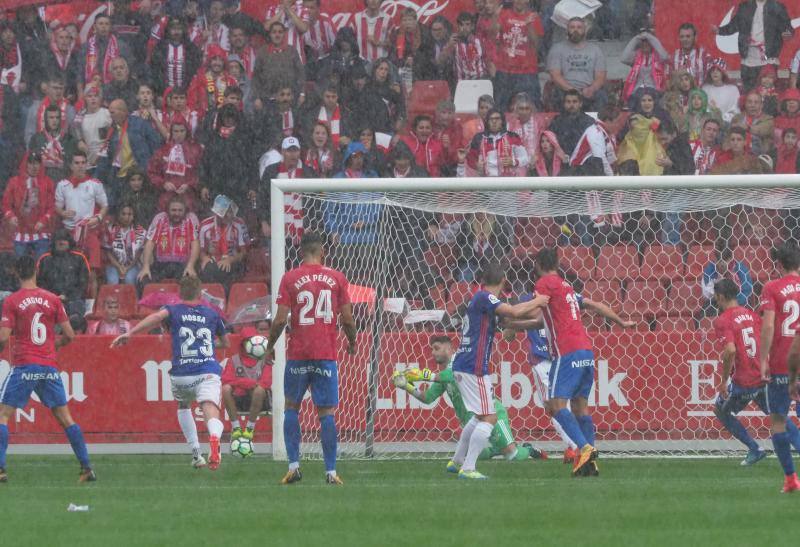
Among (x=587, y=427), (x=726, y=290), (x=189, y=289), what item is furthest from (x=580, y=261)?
(x=189, y=289)

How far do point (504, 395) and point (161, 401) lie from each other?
4004 mm

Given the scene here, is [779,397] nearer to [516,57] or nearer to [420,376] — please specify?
[420,376]

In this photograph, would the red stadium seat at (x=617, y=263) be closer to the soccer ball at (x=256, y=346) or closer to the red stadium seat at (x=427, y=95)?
the soccer ball at (x=256, y=346)

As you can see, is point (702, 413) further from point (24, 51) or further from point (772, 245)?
point (24, 51)

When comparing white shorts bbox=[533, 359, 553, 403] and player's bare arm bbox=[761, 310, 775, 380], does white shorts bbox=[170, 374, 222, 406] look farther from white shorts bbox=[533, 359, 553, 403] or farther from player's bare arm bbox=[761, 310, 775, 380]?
player's bare arm bbox=[761, 310, 775, 380]

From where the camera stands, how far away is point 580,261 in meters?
16.3

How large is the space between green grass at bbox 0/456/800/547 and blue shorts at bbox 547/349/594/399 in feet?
2.43

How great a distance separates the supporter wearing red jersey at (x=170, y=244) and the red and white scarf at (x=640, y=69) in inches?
247

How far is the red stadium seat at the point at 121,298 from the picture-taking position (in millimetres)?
18250

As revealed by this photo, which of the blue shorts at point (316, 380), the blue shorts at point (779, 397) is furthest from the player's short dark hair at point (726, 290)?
the blue shorts at point (316, 380)

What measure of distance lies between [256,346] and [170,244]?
3999 mm

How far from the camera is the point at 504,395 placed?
1619 centimetres

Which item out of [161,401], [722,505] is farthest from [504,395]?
[722,505]

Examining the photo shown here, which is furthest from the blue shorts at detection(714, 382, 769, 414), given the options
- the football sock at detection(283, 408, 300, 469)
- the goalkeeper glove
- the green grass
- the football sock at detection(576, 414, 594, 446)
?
the football sock at detection(283, 408, 300, 469)
